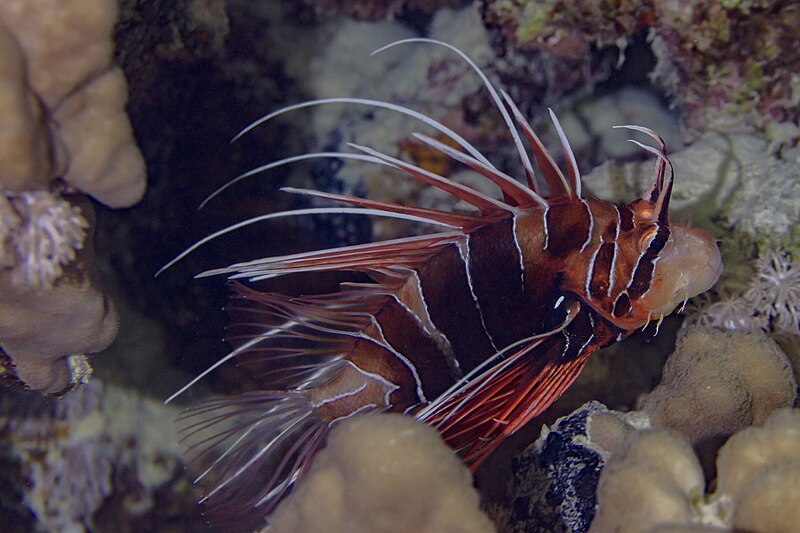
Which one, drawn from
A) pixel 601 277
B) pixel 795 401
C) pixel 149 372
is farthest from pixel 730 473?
pixel 149 372

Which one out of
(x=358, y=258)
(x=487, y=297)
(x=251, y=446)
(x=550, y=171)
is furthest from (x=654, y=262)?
(x=251, y=446)

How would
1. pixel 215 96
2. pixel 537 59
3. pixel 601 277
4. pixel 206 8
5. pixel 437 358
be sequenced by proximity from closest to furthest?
1. pixel 601 277
2. pixel 437 358
3. pixel 206 8
4. pixel 537 59
5. pixel 215 96

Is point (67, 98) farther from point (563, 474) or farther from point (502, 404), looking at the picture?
point (563, 474)

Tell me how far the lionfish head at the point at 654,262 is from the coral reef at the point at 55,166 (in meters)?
2.01

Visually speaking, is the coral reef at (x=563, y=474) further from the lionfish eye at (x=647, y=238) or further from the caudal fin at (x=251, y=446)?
the caudal fin at (x=251, y=446)

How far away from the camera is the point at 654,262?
251cm

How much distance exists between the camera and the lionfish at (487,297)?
250 centimetres

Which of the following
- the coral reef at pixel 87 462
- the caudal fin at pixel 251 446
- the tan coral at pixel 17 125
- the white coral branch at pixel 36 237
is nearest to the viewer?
the tan coral at pixel 17 125

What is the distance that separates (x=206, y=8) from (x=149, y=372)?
8.16ft

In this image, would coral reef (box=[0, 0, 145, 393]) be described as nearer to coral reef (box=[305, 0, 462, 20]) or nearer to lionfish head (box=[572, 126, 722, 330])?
lionfish head (box=[572, 126, 722, 330])

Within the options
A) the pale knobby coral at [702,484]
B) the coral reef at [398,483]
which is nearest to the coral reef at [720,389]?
the pale knobby coral at [702,484]

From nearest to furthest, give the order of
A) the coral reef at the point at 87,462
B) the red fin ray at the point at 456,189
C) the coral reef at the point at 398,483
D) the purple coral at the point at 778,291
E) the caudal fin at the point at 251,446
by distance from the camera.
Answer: the coral reef at the point at 398,483, the red fin ray at the point at 456,189, the caudal fin at the point at 251,446, the purple coral at the point at 778,291, the coral reef at the point at 87,462

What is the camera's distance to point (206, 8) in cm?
390

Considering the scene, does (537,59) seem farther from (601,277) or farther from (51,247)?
(51,247)
